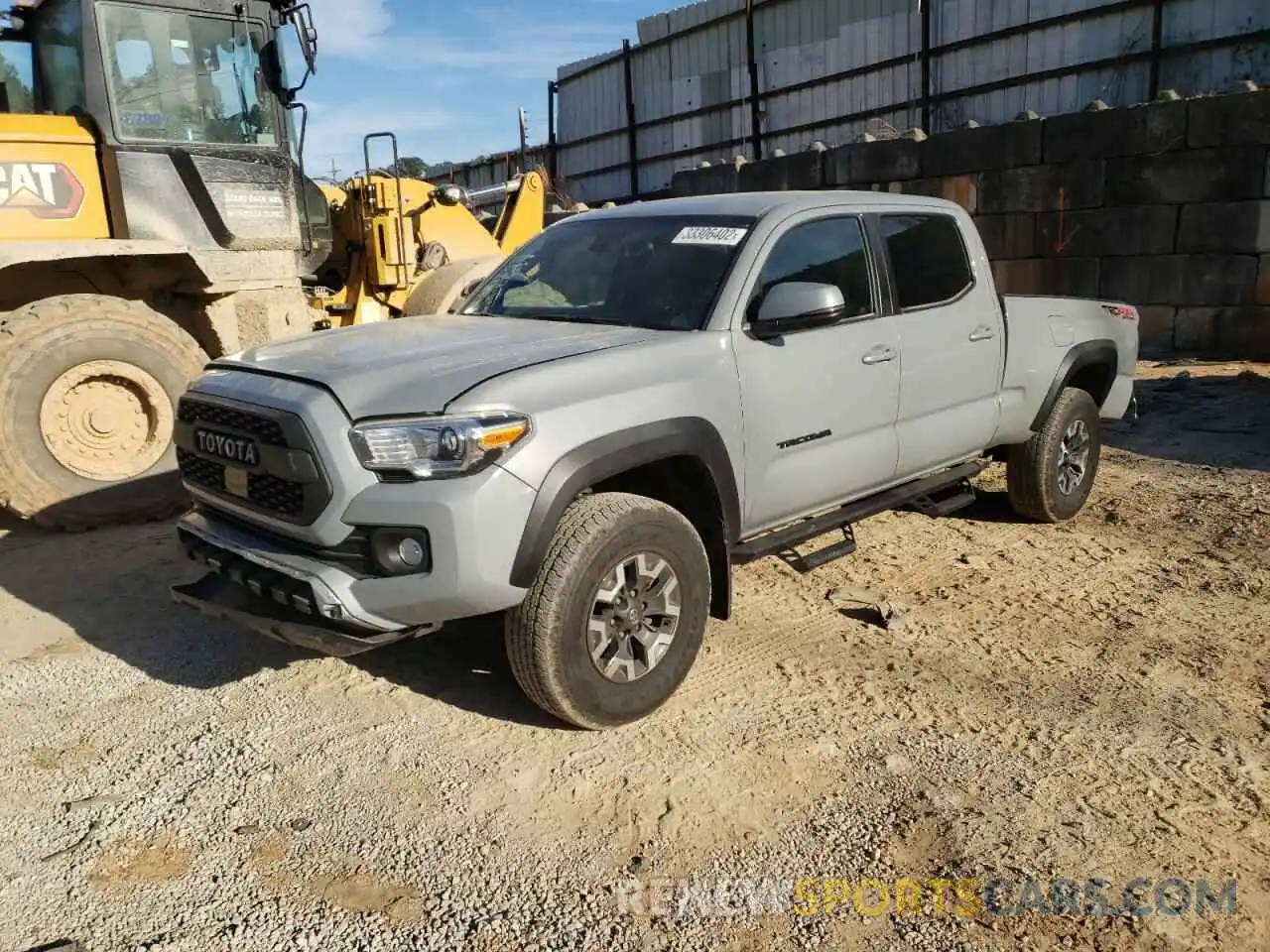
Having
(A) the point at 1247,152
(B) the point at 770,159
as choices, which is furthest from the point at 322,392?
(B) the point at 770,159

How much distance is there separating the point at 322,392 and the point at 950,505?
3.31 meters

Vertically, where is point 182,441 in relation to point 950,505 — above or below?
above

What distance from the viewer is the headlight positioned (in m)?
3.15

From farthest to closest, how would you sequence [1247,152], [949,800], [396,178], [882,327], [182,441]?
[1247,152], [396,178], [882,327], [182,441], [949,800]

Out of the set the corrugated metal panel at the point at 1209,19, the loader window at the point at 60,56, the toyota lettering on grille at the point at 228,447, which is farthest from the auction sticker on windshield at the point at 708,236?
the corrugated metal panel at the point at 1209,19

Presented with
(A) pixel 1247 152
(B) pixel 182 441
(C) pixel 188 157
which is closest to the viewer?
(B) pixel 182 441

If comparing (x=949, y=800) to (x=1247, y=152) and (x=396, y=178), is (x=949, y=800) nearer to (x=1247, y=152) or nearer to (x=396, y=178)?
(x=396, y=178)

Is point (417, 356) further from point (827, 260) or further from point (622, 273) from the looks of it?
point (827, 260)

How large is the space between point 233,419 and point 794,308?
6.94ft

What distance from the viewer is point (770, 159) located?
1373 centimetres

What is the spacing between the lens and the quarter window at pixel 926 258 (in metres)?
4.81

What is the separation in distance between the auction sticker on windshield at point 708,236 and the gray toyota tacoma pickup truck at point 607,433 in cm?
1

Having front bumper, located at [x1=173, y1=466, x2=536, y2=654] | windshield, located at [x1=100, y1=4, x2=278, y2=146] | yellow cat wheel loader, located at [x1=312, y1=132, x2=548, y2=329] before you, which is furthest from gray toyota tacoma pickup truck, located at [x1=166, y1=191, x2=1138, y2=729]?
yellow cat wheel loader, located at [x1=312, y1=132, x2=548, y2=329]

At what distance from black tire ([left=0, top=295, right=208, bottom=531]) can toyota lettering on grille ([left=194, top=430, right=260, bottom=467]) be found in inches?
112
